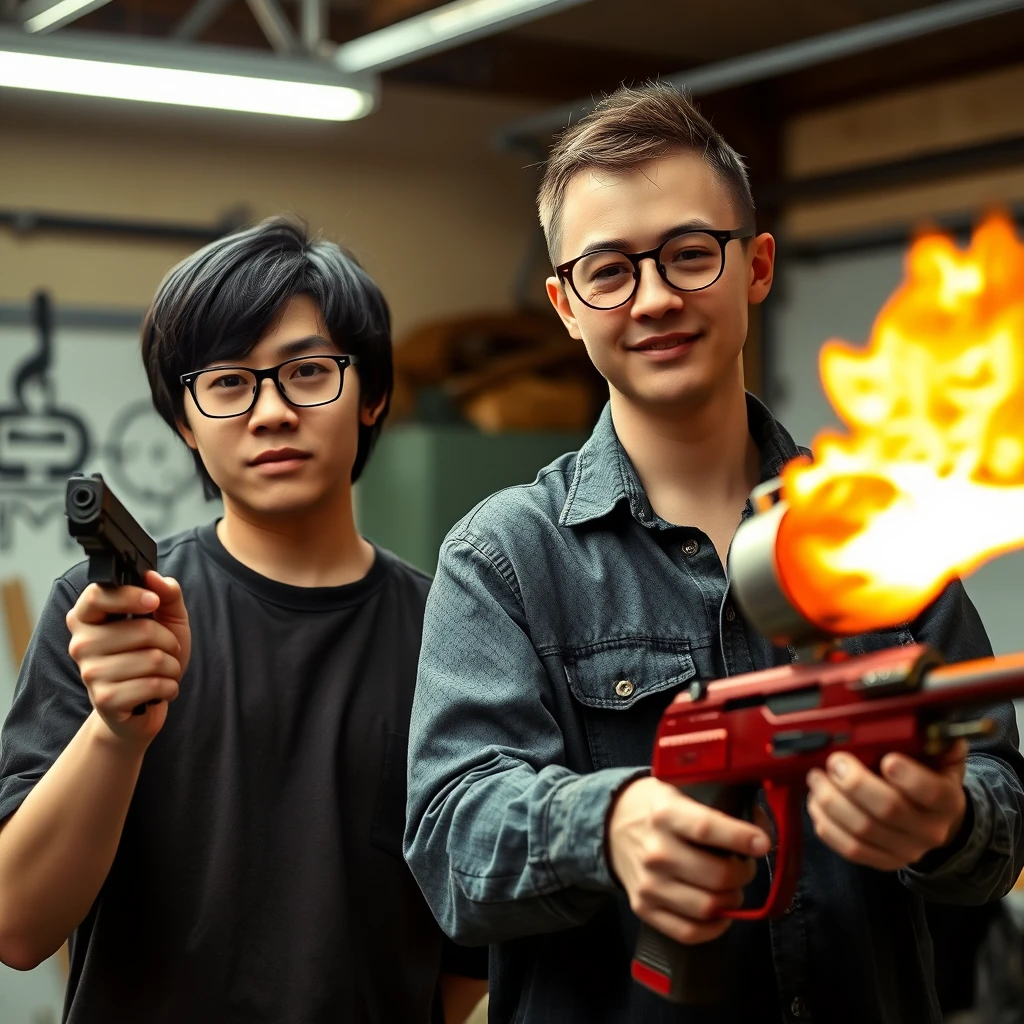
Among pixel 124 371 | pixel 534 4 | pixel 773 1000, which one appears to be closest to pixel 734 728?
pixel 773 1000

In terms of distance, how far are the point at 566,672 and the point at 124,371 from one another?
419 centimetres

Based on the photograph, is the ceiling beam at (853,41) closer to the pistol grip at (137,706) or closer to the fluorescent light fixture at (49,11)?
the fluorescent light fixture at (49,11)

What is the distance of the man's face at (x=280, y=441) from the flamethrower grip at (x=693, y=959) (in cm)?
77

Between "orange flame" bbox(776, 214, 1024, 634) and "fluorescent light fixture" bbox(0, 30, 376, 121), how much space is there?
122 inches

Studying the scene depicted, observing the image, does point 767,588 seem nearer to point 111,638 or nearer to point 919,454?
point 919,454

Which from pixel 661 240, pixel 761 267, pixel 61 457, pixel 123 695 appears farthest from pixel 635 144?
pixel 61 457

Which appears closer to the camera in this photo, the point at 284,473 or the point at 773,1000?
the point at 773,1000

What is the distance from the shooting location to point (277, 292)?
1.86 m

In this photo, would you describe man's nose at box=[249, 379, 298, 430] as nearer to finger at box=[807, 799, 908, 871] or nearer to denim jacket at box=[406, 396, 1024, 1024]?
denim jacket at box=[406, 396, 1024, 1024]

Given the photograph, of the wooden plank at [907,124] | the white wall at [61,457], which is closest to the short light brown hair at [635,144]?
the white wall at [61,457]

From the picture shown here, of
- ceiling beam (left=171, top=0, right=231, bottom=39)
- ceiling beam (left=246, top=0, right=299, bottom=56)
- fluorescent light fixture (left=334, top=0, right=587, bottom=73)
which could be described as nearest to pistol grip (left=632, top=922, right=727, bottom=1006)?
fluorescent light fixture (left=334, top=0, right=587, bottom=73)

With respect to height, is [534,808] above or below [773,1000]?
above

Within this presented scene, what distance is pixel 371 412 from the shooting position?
199 cm

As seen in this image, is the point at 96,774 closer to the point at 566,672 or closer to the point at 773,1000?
the point at 566,672
